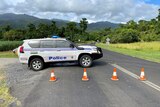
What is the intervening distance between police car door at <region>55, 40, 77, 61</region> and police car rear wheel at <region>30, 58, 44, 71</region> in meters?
1.00

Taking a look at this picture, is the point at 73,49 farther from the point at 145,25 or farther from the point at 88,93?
the point at 145,25

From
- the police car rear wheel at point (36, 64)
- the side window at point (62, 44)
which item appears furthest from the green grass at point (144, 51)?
the police car rear wheel at point (36, 64)

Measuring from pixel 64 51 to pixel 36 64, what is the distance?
6.04 ft

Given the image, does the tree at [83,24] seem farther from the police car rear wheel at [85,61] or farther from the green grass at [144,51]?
the police car rear wheel at [85,61]

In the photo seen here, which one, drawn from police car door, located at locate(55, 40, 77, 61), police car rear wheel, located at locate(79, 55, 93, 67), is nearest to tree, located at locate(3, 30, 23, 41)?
police car door, located at locate(55, 40, 77, 61)

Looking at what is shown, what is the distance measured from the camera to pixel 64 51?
16234mm

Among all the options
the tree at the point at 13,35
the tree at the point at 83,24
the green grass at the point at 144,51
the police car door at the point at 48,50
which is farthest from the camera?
the tree at the point at 83,24

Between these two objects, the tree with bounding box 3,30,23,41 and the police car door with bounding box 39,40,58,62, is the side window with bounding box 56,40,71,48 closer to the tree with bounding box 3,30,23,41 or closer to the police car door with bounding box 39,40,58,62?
the police car door with bounding box 39,40,58,62

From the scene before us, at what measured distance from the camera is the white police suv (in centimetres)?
1586

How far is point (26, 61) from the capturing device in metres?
15.8

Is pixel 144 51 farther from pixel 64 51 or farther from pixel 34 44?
pixel 34 44

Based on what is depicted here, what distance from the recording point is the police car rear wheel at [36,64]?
15.8 metres

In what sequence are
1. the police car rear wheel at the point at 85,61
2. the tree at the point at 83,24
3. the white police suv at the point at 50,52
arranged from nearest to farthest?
the white police suv at the point at 50,52
the police car rear wheel at the point at 85,61
the tree at the point at 83,24

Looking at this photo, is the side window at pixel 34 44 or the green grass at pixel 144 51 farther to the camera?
the green grass at pixel 144 51
